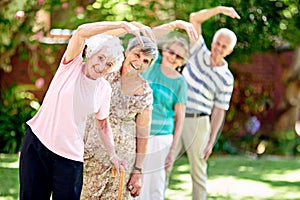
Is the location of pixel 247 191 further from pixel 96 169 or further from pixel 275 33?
pixel 96 169

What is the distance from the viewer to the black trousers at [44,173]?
145 inches

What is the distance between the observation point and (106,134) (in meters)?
4.04

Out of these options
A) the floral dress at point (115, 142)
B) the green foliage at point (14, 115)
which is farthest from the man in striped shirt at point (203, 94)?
the green foliage at point (14, 115)

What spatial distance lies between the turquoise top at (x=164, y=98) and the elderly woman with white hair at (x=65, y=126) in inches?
40.0

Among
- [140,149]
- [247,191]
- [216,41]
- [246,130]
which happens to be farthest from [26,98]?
[140,149]

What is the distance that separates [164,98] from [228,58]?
4.58m

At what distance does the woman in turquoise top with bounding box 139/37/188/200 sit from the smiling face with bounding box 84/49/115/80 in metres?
0.97

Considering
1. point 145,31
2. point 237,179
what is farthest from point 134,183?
point 237,179

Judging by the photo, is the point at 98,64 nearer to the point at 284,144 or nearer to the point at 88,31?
the point at 88,31

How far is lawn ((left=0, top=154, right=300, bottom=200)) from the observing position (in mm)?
6801

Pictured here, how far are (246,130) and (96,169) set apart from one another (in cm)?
697

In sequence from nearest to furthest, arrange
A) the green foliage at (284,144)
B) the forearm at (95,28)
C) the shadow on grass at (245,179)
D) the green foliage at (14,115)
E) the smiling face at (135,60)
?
the forearm at (95,28), the smiling face at (135,60), the shadow on grass at (245,179), the green foliage at (14,115), the green foliage at (284,144)

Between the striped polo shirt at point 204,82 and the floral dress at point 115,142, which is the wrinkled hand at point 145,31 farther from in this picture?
the striped polo shirt at point 204,82

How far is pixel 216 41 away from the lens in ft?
18.7
